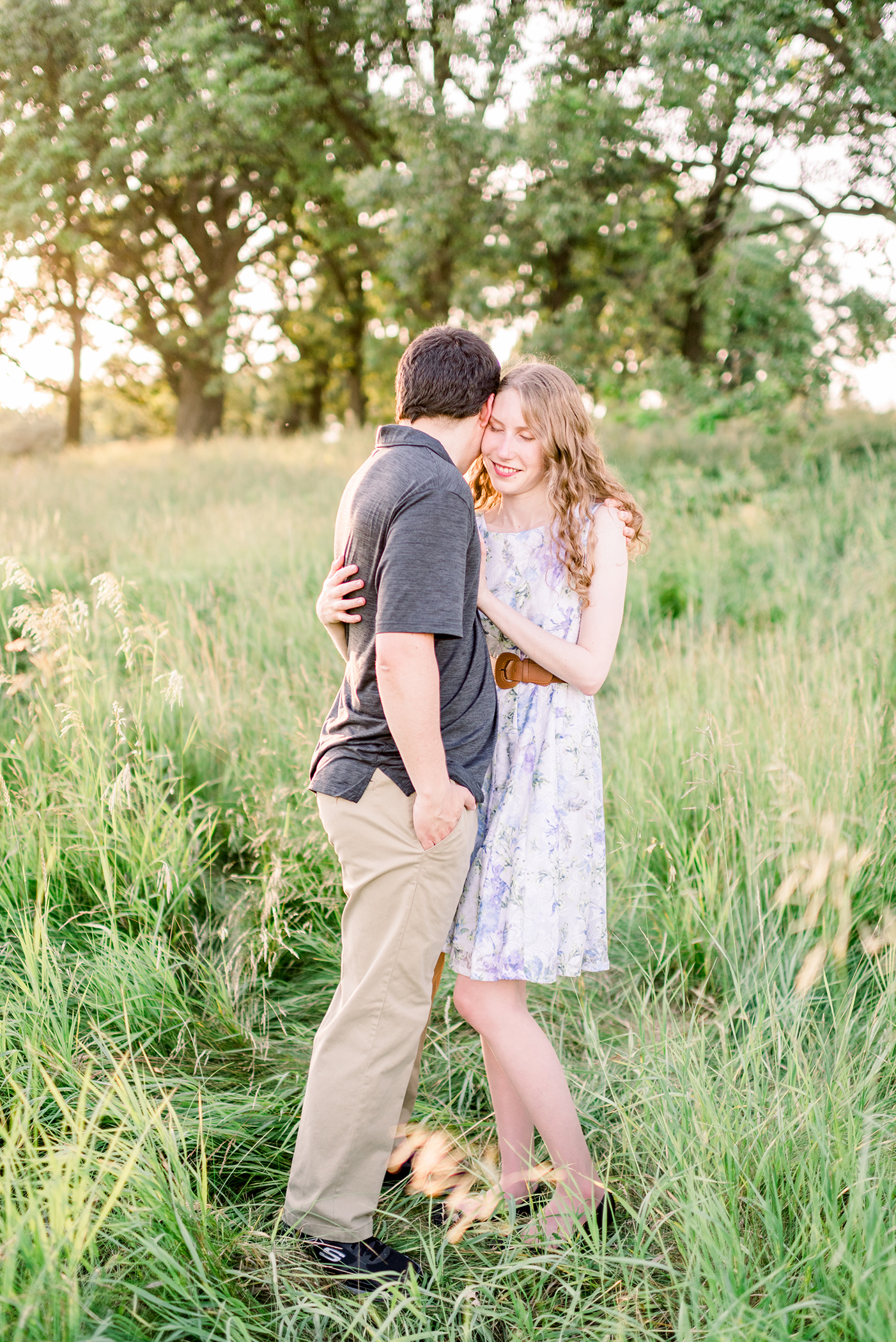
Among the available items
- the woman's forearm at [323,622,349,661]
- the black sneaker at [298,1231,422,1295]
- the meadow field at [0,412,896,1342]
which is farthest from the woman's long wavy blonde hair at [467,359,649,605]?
the black sneaker at [298,1231,422,1295]

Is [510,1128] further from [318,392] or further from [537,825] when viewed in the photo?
[318,392]

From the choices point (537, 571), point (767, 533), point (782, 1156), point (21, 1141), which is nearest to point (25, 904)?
point (21, 1141)

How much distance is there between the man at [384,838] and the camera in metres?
1.98

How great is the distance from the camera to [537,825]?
2186 mm

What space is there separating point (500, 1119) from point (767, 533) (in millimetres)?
5511

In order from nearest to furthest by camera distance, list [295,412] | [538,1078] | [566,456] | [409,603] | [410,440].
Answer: [409,603], [410,440], [538,1078], [566,456], [295,412]

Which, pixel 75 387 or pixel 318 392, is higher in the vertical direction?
pixel 318 392

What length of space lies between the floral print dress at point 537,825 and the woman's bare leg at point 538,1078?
9cm

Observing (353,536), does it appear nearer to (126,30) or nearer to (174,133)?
(174,133)

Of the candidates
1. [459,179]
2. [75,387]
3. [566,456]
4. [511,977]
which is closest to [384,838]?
[511,977]

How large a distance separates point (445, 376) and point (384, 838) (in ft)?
3.57

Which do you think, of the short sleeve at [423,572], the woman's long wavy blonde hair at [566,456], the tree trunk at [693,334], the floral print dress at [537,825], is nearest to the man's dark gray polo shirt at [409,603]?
the short sleeve at [423,572]

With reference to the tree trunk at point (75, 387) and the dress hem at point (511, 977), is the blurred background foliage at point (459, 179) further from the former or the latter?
the dress hem at point (511, 977)

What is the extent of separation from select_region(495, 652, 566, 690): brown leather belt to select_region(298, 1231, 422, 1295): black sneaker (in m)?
1.38
